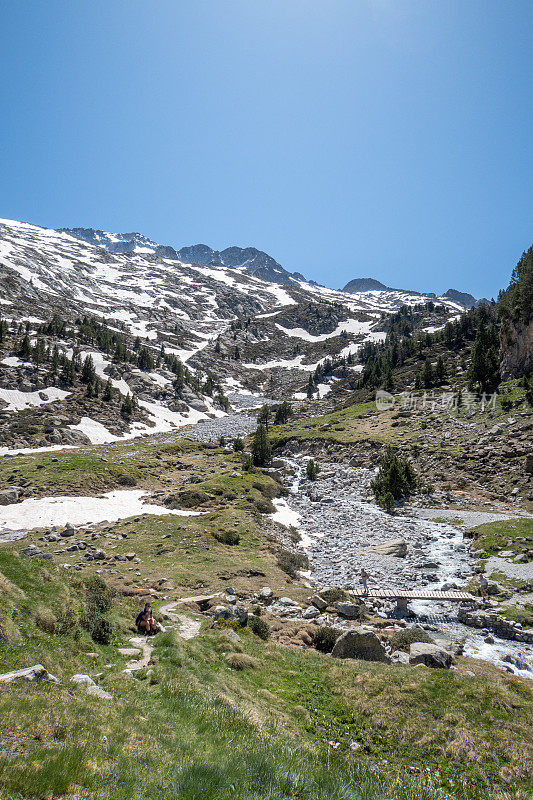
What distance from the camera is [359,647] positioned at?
532 inches

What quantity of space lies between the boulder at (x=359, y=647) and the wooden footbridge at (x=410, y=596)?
17.4 feet

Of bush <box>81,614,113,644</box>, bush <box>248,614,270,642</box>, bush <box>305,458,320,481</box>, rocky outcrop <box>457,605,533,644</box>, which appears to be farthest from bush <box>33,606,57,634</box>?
bush <box>305,458,320,481</box>

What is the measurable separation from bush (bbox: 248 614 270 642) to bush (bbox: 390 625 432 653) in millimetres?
4966

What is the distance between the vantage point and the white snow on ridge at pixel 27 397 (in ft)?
214

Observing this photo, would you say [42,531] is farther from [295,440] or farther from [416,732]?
[295,440]

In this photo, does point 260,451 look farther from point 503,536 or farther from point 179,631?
point 179,631

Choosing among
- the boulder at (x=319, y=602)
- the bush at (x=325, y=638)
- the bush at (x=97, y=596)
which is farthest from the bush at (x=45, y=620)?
the boulder at (x=319, y=602)

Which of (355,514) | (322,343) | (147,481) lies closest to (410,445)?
(355,514)

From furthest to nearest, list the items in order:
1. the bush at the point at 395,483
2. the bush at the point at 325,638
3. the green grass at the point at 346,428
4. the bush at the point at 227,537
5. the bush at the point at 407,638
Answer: the green grass at the point at 346,428
the bush at the point at 395,483
the bush at the point at 227,537
the bush at the point at 325,638
the bush at the point at 407,638

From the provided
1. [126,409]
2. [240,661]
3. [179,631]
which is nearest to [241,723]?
[240,661]

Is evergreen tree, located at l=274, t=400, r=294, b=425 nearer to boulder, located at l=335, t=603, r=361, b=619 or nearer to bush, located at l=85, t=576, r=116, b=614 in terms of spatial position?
boulder, located at l=335, t=603, r=361, b=619

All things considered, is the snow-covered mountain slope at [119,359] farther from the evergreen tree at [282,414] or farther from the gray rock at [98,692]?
the gray rock at [98,692]

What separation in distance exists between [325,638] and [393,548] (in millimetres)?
13772

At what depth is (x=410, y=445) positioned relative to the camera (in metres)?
49.8
